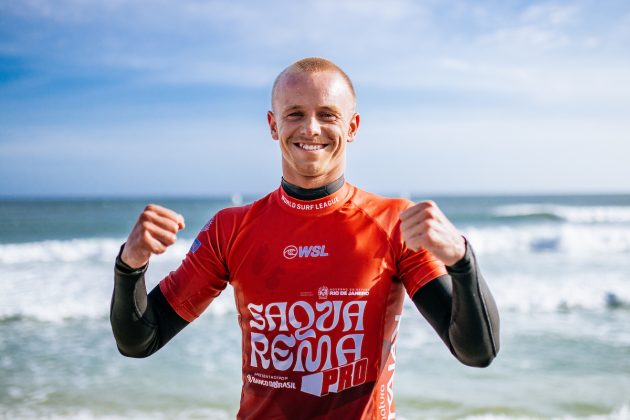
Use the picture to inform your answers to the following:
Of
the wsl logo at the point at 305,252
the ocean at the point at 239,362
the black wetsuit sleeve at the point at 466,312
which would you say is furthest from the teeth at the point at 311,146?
the ocean at the point at 239,362

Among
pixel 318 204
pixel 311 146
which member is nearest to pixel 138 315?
pixel 318 204

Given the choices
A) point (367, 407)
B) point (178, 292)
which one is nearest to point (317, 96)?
point (178, 292)

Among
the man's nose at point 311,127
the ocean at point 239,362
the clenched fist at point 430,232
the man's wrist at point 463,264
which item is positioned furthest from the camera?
the ocean at point 239,362

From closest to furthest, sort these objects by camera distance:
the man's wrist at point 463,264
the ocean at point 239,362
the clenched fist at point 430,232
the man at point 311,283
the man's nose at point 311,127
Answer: the clenched fist at point 430,232, the man's wrist at point 463,264, the man at point 311,283, the man's nose at point 311,127, the ocean at point 239,362

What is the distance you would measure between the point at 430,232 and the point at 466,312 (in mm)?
330

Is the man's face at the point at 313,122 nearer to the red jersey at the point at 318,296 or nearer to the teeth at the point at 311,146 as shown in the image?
the teeth at the point at 311,146

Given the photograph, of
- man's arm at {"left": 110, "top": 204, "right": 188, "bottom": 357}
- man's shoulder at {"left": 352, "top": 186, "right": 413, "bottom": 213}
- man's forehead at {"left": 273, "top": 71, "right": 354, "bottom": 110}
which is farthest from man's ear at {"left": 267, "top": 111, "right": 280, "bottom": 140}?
man's arm at {"left": 110, "top": 204, "right": 188, "bottom": 357}

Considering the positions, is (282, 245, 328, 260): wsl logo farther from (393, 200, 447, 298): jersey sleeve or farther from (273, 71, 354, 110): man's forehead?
(273, 71, 354, 110): man's forehead

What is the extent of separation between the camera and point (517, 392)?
6.38 meters

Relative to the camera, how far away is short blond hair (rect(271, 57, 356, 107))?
2.31m

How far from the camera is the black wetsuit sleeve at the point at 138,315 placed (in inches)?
86.6

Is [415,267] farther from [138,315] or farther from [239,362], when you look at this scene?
[239,362]

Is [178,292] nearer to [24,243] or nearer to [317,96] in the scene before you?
[317,96]

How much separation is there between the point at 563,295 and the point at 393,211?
10.3 metres
